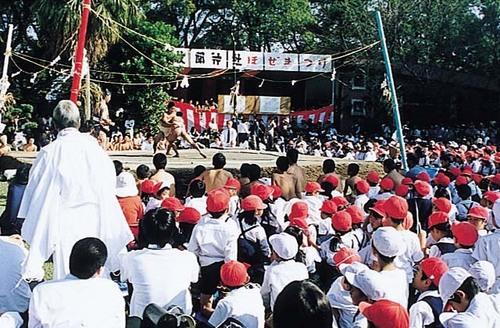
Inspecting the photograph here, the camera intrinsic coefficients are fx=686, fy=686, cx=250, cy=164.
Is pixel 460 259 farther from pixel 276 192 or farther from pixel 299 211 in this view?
pixel 276 192

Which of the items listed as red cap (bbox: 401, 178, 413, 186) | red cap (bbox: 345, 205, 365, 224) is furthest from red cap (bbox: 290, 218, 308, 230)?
red cap (bbox: 401, 178, 413, 186)

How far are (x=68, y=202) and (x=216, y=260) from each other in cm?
132

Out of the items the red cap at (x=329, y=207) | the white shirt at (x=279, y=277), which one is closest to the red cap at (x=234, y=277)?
the white shirt at (x=279, y=277)

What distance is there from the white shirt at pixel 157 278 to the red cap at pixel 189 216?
1.45 metres

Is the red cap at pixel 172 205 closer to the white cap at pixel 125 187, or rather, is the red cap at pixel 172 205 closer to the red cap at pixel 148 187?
the white cap at pixel 125 187

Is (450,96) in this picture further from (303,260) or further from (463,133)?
(303,260)

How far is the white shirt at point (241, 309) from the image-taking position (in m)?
4.03

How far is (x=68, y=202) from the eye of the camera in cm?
449

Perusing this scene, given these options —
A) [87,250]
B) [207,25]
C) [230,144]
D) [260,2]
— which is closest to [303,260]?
[87,250]

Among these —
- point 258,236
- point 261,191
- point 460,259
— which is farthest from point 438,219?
point 261,191

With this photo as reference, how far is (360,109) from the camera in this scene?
3052 cm

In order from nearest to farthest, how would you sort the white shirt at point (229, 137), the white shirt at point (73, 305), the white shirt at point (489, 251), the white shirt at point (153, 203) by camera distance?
the white shirt at point (73, 305), the white shirt at point (489, 251), the white shirt at point (153, 203), the white shirt at point (229, 137)

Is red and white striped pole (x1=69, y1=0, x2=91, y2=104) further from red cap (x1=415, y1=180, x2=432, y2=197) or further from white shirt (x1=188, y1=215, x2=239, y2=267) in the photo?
red cap (x1=415, y1=180, x2=432, y2=197)

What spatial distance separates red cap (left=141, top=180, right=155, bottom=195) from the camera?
7242 mm
